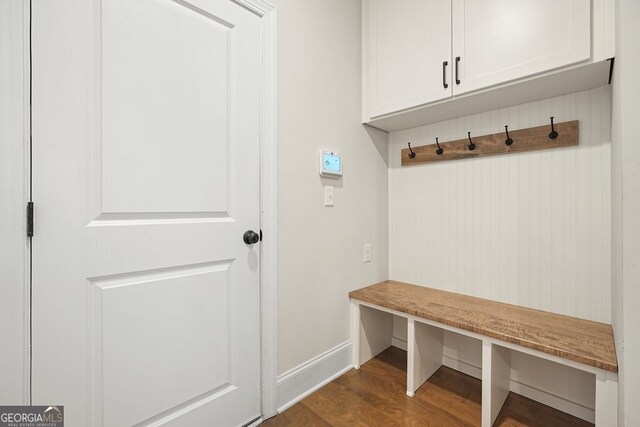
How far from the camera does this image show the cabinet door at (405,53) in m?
1.57

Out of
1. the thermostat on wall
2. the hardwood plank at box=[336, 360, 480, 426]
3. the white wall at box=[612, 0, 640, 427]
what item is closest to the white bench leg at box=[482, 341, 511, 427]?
the hardwood plank at box=[336, 360, 480, 426]

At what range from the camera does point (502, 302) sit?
5.48 ft

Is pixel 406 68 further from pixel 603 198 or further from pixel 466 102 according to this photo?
pixel 603 198

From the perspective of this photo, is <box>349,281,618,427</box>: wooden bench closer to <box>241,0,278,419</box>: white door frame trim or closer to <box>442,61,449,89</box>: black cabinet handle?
<box>241,0,278,419</box>: white door frame trim

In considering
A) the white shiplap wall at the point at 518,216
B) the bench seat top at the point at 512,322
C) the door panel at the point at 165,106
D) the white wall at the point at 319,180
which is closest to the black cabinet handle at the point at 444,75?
the white shiplap wall at the point at 518,216

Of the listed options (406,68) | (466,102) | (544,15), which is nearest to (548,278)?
(466,102)

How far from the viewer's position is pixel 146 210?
1072 mm

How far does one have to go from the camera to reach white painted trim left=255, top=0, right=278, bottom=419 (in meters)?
1.41

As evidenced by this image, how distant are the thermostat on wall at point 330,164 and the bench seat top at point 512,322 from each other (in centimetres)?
81

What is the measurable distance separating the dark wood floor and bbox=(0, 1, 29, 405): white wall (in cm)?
105

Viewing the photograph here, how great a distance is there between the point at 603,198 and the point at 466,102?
0.82m

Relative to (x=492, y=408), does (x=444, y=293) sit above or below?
above

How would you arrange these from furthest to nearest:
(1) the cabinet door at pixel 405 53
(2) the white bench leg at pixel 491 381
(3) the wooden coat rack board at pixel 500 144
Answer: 1. (1) the cabinet door at pixel 405 53
2. (3) the wooden coat rack board at pixel 500 144
3. (2) the white bench leg at pixel 491 381

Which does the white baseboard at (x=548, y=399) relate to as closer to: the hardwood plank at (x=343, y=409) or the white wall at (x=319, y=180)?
the hardwood plank at (x=343, y=409)
